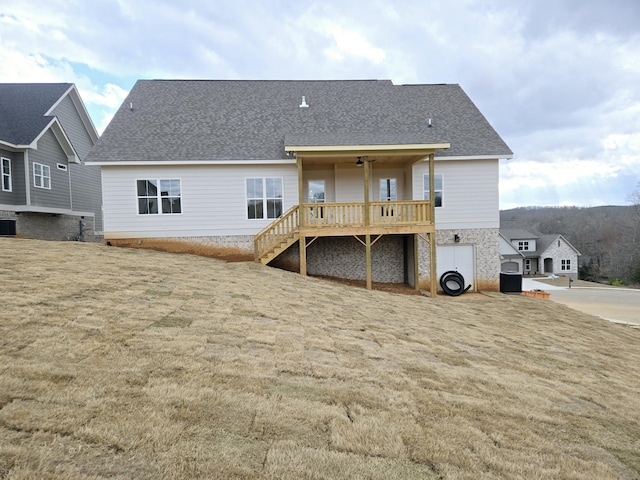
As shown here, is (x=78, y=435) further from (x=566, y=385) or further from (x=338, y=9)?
(x=338, y=9)

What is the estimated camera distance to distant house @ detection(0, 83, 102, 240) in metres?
16.4

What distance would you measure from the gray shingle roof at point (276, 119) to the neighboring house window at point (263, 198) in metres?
0.95

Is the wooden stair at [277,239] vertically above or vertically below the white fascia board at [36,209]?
below

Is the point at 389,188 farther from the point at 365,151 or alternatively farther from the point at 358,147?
the point at 358,147

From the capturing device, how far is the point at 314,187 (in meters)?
15.2

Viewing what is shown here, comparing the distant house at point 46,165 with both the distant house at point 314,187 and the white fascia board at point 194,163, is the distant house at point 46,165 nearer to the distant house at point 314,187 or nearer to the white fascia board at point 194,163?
the white fascia board at point 194,163

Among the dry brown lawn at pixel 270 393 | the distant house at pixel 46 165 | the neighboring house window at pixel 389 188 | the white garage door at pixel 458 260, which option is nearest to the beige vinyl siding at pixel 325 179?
the neighboring house window at pixel 389 188

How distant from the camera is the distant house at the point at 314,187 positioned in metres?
13.1

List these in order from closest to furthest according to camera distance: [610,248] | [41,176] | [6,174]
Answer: [6,174], [41,176], [610,248]

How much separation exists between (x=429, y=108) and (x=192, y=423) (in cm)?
1712

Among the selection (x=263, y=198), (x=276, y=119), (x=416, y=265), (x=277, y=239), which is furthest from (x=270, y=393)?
(x=276, y=119)

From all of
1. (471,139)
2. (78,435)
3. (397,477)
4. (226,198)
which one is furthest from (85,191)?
(397,477)

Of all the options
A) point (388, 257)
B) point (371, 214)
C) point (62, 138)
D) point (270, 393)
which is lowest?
point (270, 393)

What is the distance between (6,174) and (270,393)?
61.0ft
